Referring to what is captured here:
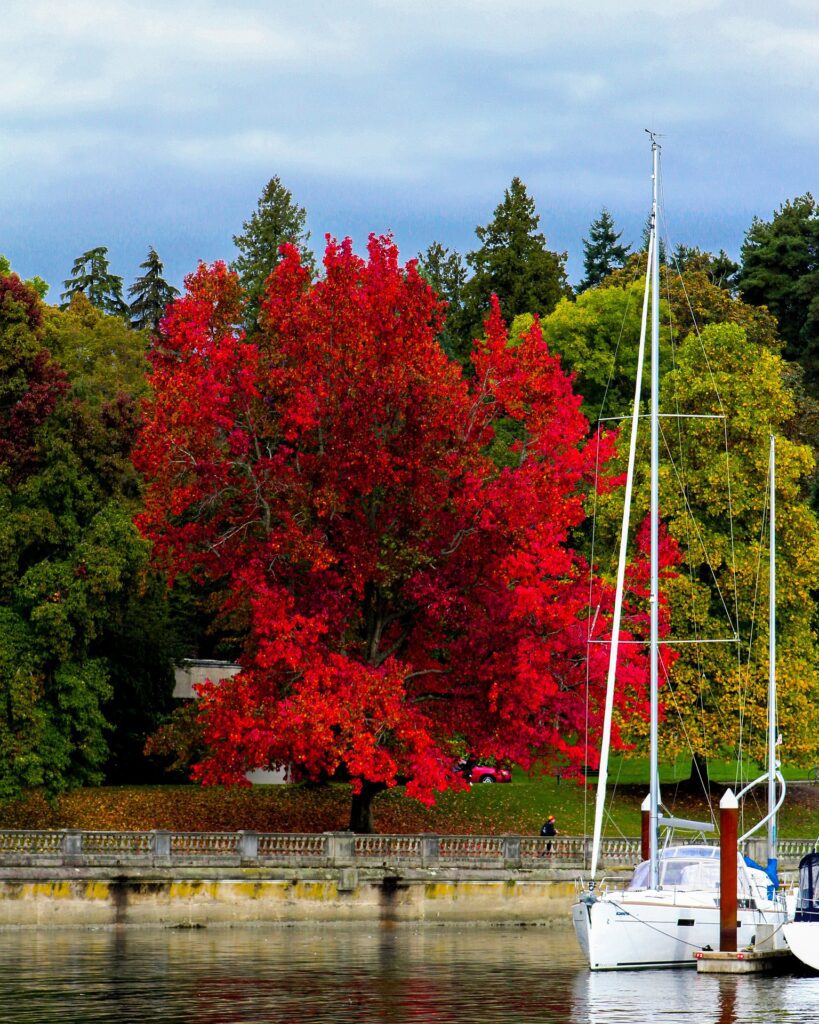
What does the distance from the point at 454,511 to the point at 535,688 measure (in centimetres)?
538

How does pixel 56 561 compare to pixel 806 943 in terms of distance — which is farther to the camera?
pixel 56 561

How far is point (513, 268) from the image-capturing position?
9938 cm

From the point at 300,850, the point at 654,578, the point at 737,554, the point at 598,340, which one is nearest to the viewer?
the point at 654,578

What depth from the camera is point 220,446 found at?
50.3 meters

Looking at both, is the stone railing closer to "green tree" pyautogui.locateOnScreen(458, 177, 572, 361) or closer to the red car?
the red car

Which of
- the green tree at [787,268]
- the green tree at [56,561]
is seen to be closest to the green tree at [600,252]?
the green tree at [787,268]

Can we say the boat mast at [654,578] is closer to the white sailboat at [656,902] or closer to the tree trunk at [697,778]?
the white sailboat at [656,902]

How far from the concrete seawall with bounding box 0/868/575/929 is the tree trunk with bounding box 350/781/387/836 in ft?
10.6

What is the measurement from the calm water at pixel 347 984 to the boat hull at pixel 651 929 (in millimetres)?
509

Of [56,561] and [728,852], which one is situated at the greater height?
[56,561]

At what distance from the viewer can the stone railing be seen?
45.8 m

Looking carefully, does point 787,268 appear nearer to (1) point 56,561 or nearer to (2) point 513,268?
(2) point 513,268

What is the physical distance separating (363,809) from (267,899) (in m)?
5.03

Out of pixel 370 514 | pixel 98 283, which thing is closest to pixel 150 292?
pixel 98 283
